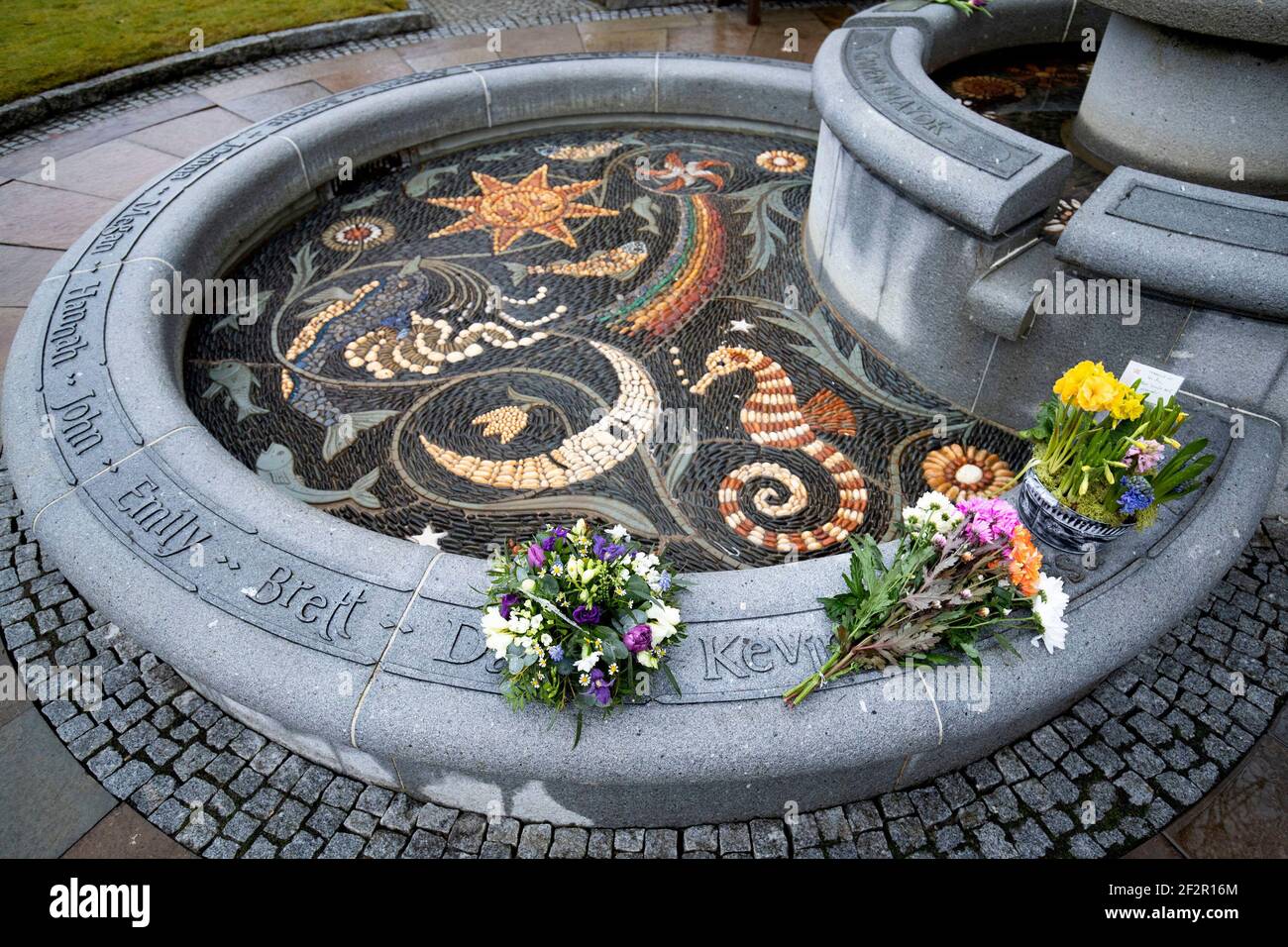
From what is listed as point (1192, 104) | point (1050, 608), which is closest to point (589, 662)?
point (1050, 608)

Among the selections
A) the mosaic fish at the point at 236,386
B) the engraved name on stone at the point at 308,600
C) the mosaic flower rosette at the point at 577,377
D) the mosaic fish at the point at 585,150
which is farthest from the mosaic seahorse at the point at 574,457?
the mosaic fish at the point at 585,150

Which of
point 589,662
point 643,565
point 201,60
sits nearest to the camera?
point 589,662

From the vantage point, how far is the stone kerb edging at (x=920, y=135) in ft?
14.2

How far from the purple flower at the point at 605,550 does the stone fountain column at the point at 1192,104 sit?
4.15 m

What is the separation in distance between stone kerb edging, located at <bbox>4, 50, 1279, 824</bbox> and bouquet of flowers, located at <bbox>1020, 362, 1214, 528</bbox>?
0.36 metres

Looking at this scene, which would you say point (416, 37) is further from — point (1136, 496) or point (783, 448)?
point (1136, 496)

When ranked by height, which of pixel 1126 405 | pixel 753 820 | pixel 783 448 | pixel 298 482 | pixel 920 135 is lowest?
pixel 753 820

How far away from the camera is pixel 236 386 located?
200 inches

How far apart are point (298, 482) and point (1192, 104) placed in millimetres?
5806

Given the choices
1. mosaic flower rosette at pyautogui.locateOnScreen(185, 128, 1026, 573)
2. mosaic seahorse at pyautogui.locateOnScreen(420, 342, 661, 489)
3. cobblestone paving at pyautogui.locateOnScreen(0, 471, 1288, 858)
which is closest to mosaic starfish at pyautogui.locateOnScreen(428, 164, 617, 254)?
mosaic flower rosette at pyautogui.locateOnScreen(185, 128, 1026, 573)

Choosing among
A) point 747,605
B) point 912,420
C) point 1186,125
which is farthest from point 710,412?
point 1186,125

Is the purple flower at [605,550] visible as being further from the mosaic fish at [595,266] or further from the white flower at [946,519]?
the mosaic fish at [595,266]

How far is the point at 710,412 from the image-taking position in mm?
4926
